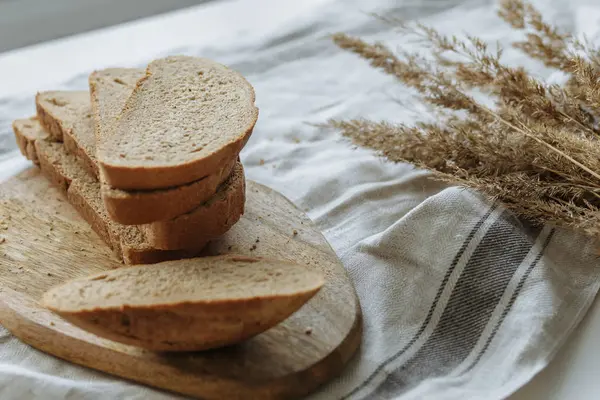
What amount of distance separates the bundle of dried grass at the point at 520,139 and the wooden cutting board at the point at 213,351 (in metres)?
0.51

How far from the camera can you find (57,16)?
15.1 ft

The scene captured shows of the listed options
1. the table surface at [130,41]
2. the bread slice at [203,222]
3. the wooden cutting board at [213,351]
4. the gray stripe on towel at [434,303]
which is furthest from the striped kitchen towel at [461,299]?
the table surface at [130,41]

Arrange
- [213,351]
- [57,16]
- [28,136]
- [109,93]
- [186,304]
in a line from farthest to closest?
[57,16]
[28,136]
[109,93]
[213,351]
[186,304]

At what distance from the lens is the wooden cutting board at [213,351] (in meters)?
2.14

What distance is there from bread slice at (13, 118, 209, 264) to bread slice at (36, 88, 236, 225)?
0.05 meters

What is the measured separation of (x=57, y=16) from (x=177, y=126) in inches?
96.3

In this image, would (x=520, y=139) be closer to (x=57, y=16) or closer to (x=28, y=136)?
(x=28, y=136)

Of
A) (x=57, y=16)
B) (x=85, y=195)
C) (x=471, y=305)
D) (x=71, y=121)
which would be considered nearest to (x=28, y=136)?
(x=71, y=121)

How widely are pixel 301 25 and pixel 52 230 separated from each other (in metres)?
2.21

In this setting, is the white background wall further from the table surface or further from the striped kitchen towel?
the striped kitchen towel

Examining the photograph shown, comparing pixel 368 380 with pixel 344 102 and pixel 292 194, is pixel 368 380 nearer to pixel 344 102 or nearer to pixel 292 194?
pixel 292 194

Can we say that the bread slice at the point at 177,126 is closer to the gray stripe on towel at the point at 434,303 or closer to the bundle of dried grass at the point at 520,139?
the bundle of dried grass at the point at 520,139

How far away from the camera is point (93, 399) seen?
2125 millimetres

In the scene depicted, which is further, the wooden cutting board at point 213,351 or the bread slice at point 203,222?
the bread slice at point 203,222
